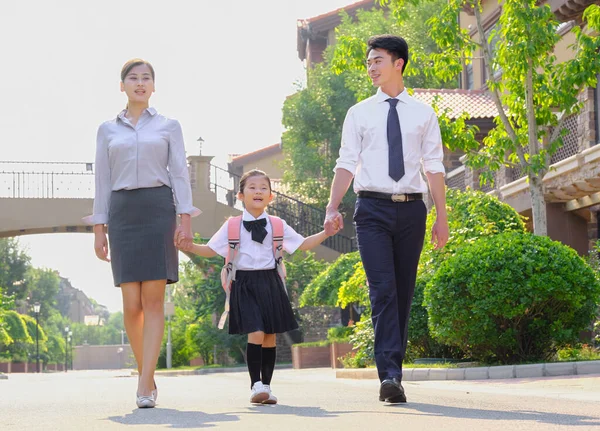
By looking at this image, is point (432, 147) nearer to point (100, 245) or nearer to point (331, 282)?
point (100, 245)

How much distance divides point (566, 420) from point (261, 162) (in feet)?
172

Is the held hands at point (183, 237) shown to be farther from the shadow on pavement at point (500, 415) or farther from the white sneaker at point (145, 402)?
the shadow on pavement at point (500, 415)

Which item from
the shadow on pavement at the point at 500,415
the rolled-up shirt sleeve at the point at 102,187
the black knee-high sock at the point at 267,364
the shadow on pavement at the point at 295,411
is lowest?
the shadow on pavement at the point at 500,415

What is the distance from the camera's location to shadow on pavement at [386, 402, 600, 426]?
5.27 m

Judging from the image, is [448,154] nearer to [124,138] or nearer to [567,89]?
[567,89]

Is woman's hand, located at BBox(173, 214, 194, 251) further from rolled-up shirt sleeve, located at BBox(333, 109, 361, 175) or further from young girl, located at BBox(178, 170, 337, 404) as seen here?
rolled-up shirt sleeve, located at BBox(333, 109, 361, 175)

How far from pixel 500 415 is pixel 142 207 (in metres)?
2.58

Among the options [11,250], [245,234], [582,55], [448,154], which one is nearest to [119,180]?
[245,234]

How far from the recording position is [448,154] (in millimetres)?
26797

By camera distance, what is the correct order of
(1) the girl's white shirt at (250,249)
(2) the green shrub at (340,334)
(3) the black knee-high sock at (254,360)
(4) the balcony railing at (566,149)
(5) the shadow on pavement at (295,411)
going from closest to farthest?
(5) the shadow on pavement at (295,411)
(3) the black knee-high sock at (254,360)
(1) the girl's white shirt at (250,249)
(4) the balcony railing at (566,149)
(2) the green shrub at (340,334)

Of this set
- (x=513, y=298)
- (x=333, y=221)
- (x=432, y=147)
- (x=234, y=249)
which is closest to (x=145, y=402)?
(x=234, y=249)

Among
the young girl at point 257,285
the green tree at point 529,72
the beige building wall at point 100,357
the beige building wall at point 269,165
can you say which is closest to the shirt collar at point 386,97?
the young girl at point 257,285

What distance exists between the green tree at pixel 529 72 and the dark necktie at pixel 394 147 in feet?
28.8

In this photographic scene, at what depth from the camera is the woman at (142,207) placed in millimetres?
6832
